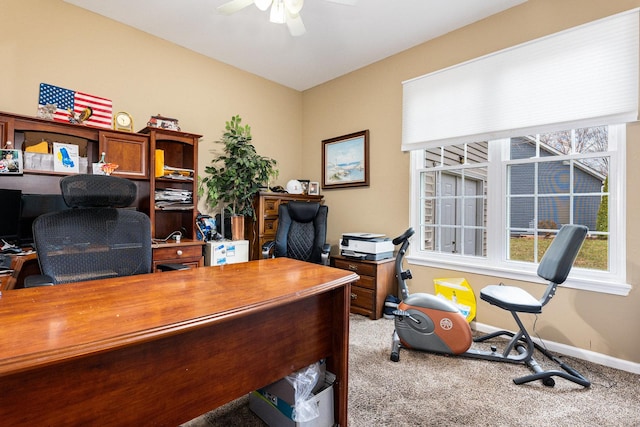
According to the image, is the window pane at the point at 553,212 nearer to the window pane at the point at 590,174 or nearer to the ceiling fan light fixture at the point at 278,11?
the window pane at the point at 590,174

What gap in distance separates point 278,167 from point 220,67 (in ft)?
4.68

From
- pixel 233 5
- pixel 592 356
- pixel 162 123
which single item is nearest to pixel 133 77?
pixel 162 123

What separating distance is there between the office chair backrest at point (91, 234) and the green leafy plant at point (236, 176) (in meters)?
1.58

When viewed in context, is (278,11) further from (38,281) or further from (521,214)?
(521,214)

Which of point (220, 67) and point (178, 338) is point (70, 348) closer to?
point (178, 338)

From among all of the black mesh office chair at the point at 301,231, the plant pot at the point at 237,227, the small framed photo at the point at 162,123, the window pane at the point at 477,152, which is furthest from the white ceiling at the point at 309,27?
the plant pot at the point at 237,227

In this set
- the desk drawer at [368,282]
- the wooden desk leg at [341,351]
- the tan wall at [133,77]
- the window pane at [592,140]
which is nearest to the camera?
the wooden desk leg at [341,351]

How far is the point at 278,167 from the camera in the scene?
4.31 metres

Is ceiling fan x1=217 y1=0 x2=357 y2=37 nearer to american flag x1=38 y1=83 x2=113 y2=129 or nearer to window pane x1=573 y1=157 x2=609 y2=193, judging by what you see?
american flag x1=38 y1=83 x2=113 y2=129

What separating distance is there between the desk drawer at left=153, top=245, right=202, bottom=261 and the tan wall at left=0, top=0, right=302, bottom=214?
116 centimetres

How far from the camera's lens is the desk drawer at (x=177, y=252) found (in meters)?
2.69

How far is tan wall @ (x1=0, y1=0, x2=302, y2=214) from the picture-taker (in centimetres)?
248

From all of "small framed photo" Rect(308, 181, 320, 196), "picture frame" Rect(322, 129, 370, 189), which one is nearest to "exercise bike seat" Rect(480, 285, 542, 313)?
"picture frame" Rect(322, 129, 370, 189)

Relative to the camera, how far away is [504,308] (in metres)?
2.03
